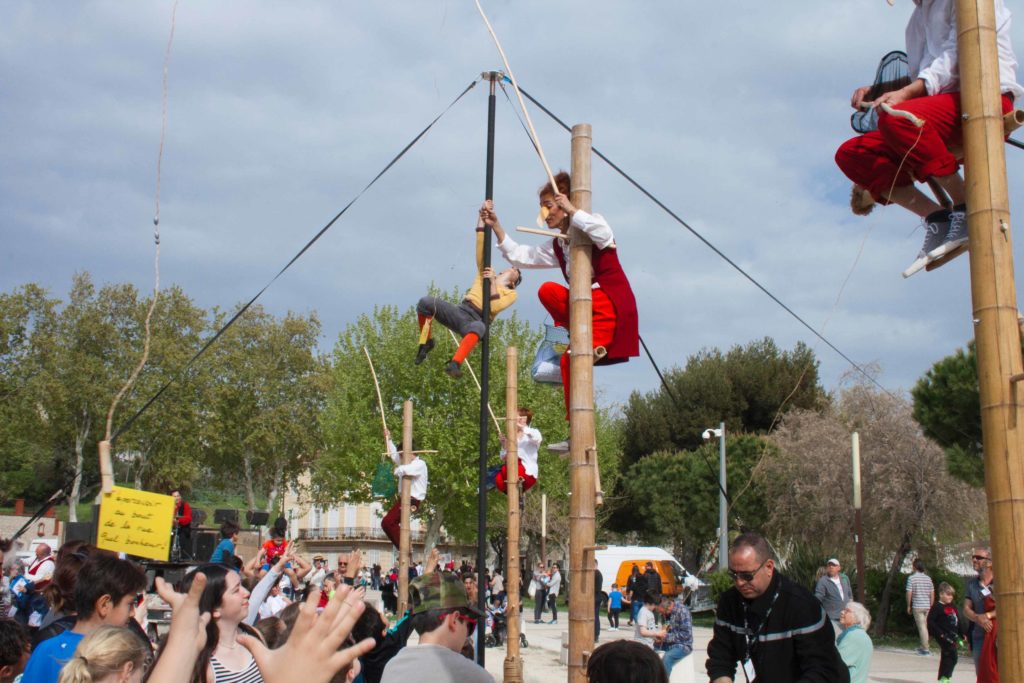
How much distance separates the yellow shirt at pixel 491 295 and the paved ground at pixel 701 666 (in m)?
A: 4.44

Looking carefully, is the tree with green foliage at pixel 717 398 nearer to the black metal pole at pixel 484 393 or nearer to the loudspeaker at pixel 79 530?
the loudspeaker at pixel 79 530

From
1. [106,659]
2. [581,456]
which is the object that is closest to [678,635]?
[581,456]

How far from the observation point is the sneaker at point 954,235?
402 cm

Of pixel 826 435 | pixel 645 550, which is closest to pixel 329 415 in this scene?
pixel 645 550

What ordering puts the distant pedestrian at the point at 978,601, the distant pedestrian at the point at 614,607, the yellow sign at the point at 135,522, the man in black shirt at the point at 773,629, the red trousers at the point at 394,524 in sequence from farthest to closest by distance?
1. the distant pedestrian at the point at 614,607
2. the red trousers at the point at 394,524
3. the distant pedestrian at the point at 978,601
4. the yellow sign at the point at 135,522
5. the man in black shirt at the point at 773,629

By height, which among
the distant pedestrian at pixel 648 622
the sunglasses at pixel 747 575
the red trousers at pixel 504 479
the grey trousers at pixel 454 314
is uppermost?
the grey trousers at pixel 454 314

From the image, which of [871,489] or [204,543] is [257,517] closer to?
[204,543]

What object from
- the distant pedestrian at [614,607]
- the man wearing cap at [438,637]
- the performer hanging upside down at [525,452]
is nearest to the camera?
the man wearing cap at [438,637]

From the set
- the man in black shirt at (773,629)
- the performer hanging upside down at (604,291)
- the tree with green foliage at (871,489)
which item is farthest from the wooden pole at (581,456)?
the tree with green foliage at (871,489)

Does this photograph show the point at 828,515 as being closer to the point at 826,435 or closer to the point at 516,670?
the point at 826,435

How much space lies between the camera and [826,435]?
2983 centimetres

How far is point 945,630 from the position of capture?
12633mm

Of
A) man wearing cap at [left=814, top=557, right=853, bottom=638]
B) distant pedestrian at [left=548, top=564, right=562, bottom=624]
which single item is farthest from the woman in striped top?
distant pedestrian at [left=548, top=564, right=562, bottom=624]

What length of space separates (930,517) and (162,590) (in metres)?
24.6
